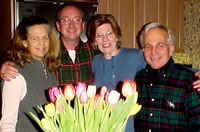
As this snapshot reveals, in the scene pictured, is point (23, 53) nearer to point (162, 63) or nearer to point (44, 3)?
point (162, 63)

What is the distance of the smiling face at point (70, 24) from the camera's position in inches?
72.7

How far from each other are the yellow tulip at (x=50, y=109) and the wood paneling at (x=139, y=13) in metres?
1.72

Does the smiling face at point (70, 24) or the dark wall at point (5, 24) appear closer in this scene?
the smiling face at point (70, 24)

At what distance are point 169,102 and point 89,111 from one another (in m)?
0.68

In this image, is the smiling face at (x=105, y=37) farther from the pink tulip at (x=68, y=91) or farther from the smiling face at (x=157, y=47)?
the pink tulip at (x=68, y=91)

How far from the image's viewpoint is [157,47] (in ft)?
4.86

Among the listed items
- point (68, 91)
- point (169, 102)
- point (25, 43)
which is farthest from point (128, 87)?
point (25, 43)

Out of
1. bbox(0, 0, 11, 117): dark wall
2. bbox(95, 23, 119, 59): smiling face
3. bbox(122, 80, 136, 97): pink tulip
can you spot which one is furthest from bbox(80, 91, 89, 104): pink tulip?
bbox(0, 0, 11, 117): dark wall

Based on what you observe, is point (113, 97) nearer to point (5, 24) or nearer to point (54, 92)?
point (54, 92)

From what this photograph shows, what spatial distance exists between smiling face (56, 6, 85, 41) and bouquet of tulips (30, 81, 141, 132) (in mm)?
1023

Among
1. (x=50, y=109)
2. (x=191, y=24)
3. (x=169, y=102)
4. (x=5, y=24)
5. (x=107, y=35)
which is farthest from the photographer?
(x=191, y=24)

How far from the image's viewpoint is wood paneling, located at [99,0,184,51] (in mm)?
2525

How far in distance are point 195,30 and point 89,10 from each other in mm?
1394

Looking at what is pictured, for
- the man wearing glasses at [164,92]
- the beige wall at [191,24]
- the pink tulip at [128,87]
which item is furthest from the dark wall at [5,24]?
the beige wall at [191,24]
